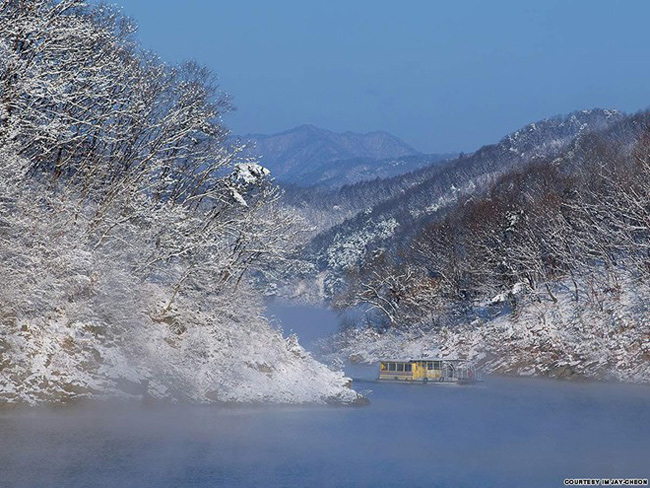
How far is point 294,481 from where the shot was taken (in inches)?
884

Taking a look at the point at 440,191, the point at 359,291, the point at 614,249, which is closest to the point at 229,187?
the point at 614,249

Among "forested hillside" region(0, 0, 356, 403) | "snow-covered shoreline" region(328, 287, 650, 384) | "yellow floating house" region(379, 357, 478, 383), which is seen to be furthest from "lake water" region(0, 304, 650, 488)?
"yellow floating house" region(379, 357, 478, 383)

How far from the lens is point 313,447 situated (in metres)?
27.5

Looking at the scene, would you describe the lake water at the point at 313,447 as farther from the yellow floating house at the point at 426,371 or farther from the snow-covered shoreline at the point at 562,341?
the yellow floating house at the point at 426,371

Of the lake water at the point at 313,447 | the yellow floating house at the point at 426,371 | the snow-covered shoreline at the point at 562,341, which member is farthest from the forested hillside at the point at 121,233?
the snow-covered shoreline at the point at 562,341

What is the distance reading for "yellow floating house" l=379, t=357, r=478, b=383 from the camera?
59.9 meters

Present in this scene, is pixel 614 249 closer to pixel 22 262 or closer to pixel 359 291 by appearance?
pixel 359 291

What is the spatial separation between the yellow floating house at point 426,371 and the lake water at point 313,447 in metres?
19.7

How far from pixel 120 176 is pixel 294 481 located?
21.2m

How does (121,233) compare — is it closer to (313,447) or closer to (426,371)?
(313,447)

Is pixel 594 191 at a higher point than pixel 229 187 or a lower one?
higher

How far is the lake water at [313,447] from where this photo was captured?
22422 millimetres

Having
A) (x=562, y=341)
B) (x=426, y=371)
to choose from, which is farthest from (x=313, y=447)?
(x=562, y=341)

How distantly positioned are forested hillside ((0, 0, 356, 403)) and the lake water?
6.81 ft
